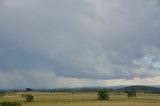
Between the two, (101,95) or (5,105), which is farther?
(101,95)

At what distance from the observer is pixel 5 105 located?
95.1 meters

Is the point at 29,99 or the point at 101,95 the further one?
the point at 101,95

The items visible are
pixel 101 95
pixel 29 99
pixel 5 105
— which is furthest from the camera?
pixel 101 95

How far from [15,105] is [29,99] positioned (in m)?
49.5

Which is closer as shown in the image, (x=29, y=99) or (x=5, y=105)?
(x=5, y=105)

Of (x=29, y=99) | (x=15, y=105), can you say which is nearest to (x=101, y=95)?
(x=29, y=99)

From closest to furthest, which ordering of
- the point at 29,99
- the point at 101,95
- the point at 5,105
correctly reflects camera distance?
the point at 5,105, the point at 29,99, the point at 101,95

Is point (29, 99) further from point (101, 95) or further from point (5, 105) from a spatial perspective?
point (5, 105)

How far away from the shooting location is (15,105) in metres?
95.1

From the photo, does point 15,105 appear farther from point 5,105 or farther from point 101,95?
point 101,95

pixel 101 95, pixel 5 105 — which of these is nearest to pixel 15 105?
pixel 5 105

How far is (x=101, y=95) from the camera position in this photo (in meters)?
163

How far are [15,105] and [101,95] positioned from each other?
7335 cm

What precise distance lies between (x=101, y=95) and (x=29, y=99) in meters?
36.3
